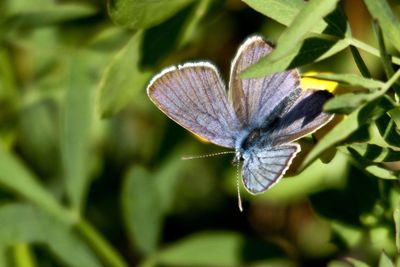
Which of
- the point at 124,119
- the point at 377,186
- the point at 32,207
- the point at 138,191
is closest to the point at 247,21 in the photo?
the point at 124,119

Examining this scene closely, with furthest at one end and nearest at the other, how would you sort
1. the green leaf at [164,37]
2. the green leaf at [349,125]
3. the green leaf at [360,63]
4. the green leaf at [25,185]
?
1. the green leaf at [25,185]
2. the green leaf at [164,37]
3. the green leaf at [360,63]
4. the green leaf at [349,125]

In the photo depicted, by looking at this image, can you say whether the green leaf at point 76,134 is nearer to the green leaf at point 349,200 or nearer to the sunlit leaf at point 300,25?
the green leaf at point 349,200

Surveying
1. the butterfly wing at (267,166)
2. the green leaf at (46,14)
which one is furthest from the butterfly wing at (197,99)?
the green leaf at (46,14)

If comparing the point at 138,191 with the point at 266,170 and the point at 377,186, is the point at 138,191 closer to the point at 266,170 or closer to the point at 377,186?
the point at 377,186

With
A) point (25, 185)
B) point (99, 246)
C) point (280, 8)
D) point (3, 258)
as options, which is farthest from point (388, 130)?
point (3, 258)

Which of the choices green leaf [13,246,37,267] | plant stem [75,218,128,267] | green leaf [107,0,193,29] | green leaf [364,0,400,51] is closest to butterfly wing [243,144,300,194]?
green leaf [364,0,400,51]

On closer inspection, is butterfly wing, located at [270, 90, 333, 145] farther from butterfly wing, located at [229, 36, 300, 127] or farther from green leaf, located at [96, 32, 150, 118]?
green leaf, located at [96, 32, 150, 118]
